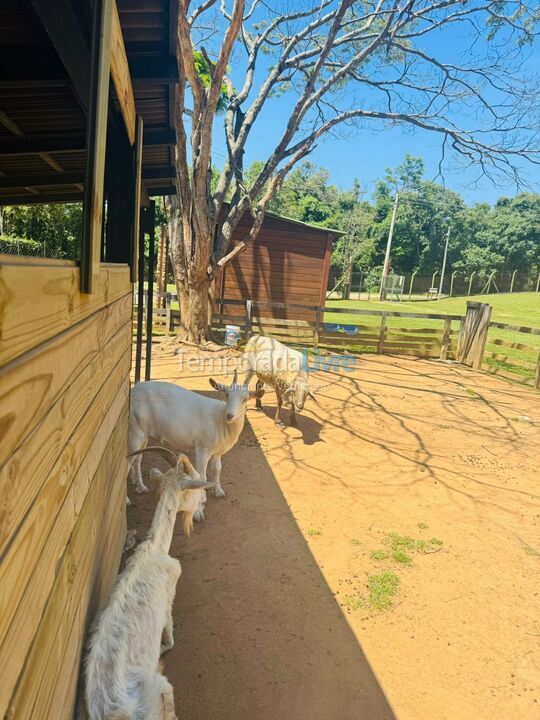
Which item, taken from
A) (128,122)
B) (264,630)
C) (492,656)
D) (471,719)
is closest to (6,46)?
(128,122)


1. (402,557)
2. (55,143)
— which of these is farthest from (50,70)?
(402,557)

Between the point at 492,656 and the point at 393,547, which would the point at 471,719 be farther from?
the point at 393,547

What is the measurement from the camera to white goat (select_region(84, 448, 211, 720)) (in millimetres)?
1793

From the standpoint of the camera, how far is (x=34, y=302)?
876 millimetres

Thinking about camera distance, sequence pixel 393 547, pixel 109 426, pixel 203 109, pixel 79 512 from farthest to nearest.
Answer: pixel 203 109, pixel 393 547, pixel 109 426, pixel 79 512

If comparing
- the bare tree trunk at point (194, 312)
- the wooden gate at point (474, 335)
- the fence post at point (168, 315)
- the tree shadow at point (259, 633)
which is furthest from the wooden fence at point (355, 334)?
the tree shadow at point (259, 633)

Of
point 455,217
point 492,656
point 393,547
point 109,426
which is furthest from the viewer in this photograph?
point 455,217

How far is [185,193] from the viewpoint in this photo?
11641mm

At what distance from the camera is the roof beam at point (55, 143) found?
13.9ft

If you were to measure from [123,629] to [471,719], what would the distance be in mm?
2198

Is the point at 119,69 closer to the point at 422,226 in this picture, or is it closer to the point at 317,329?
the point at 317,329

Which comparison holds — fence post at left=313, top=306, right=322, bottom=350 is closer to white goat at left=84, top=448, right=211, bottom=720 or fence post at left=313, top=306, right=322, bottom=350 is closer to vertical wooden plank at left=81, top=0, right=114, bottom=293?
white goat at left=84, top=448, right=211, bottom=720

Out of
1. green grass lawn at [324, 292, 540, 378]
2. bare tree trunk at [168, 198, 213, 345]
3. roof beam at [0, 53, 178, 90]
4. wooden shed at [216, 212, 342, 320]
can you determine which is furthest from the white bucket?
roof beam at [0, 53, 178, 90]

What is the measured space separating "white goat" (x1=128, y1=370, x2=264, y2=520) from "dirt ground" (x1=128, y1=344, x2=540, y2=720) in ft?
2.06
